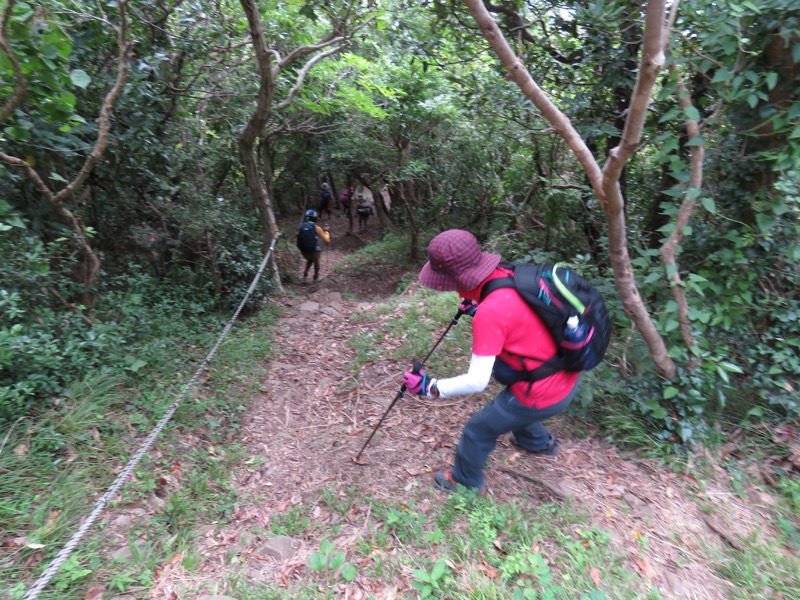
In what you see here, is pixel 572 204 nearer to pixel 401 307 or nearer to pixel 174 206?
pixel 401 307

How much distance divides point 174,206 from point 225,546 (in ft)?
16.1

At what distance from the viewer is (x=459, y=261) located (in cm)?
255

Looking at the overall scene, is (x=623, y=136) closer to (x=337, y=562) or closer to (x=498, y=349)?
(x=498, y=349)

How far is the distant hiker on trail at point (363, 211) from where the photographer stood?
16.9 meters

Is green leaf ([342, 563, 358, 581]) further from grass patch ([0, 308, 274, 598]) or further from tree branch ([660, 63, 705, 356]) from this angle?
tree branch ([660, 63, 705, 356])

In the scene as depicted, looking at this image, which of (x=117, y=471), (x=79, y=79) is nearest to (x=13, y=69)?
(x=79, y=79)

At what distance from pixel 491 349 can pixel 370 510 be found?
1669mm

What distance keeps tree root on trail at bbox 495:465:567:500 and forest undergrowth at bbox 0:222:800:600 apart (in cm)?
1

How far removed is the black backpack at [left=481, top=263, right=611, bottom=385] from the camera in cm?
253

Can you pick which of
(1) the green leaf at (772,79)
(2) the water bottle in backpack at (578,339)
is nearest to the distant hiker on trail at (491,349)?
(2) the water bottle in backpack at (578,339)

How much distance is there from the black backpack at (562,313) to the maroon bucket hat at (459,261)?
0.10 meters

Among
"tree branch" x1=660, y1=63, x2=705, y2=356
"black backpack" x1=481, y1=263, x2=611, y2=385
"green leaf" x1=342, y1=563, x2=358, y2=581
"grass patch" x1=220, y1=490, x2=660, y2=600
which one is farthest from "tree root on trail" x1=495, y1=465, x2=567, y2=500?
"tree branch" x1=660, y1=63, x2=705, y2=356

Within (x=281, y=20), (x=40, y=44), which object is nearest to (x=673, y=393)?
(x=40, y=44)

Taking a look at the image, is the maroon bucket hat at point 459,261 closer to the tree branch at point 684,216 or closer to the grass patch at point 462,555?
the tree branch at point 684,216
